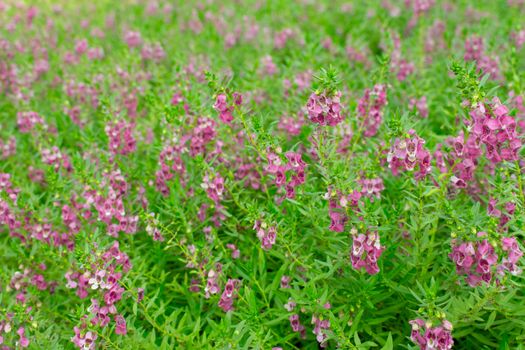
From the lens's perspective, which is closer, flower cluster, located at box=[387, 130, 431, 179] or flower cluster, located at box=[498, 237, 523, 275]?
flower cluster, located at box=[498, 237, 523, 275]

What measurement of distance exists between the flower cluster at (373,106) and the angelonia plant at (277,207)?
20 mm

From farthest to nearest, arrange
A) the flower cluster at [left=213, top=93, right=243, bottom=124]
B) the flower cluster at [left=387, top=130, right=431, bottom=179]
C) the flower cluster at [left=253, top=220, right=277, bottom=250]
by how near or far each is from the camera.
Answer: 1. the flower cluster at [left=213, top=93, right=243, bottom=124]
2. the flower cluster at [left=253, top=220, right=277, bottom=250]
3. the flower cluster at [left=387, top=130, right=431, bottom=179]

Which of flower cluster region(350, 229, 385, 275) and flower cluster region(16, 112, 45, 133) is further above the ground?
flower cluster region(350, 229, 385, 275)

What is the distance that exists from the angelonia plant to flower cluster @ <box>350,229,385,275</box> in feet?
0.04

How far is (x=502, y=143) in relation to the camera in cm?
342

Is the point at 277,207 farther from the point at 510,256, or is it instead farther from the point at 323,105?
the point at 510,256

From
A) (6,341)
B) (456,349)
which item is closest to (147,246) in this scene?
(6,341)

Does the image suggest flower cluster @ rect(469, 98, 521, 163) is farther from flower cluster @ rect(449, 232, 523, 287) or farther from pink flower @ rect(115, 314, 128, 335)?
pink flower @ rect(115, 314, 128, 335)

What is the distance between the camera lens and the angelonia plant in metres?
3.60

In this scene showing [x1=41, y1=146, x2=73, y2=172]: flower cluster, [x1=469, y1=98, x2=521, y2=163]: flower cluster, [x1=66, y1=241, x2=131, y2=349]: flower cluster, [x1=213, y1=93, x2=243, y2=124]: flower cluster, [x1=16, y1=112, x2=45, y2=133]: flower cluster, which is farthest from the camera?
[x1=16, y1=112, x2=45, y2=133]: flower cluster

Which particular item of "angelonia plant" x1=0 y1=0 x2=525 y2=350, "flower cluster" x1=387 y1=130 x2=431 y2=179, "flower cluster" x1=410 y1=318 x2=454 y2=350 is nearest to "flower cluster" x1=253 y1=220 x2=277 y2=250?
"angelonia plant" x1=0 y1=0 x2=525 y2=350

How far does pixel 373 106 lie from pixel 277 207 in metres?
1.45

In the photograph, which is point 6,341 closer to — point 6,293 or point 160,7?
point 6,293

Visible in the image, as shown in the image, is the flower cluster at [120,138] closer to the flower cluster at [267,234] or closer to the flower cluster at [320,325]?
the flower cluster at [267,234]
